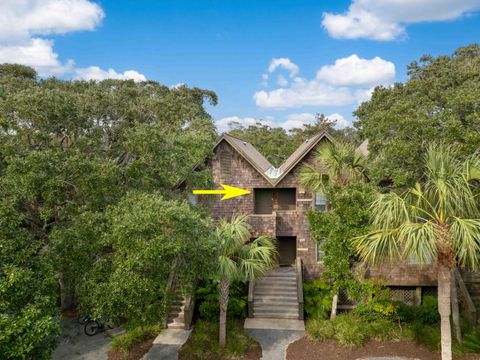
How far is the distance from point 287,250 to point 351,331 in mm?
7966

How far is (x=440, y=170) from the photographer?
9320 mm

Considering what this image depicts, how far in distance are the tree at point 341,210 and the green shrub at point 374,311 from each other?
1.17m

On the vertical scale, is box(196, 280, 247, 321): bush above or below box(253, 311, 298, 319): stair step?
above

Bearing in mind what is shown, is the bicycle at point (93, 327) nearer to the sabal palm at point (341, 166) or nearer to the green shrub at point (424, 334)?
the sabal palm at point (341, 166)

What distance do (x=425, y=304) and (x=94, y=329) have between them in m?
15.5

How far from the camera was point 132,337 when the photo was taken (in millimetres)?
14008

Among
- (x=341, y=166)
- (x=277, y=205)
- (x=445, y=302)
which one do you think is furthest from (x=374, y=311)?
(x=277, y=205)

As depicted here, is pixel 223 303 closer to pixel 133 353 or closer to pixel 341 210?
pixel 133 353

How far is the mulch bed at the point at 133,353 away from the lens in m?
13.0

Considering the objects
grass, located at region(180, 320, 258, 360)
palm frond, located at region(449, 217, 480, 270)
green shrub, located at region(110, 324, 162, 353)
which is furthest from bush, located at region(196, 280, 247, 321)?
palm frond, located at region(449, 217, 480, 270)

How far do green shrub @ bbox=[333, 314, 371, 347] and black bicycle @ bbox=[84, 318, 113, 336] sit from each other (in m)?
10.2

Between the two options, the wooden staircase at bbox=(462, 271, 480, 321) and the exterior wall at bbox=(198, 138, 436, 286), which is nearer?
the wooden staircase at bbox=(462, 271, 480, 321)

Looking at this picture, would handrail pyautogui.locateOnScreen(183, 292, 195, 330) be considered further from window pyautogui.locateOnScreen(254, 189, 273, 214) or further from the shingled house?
window pyautogui.locateOnScreen(254, 189, 273, 214)

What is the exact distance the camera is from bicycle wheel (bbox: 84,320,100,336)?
15.1 m
